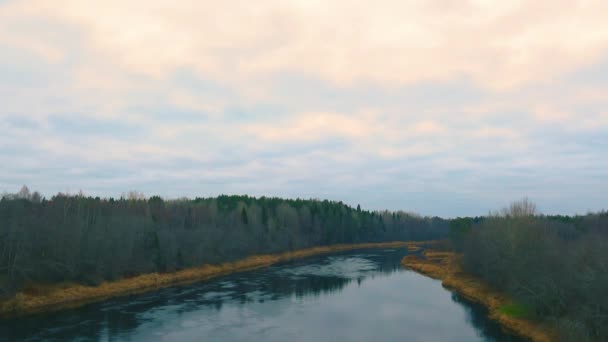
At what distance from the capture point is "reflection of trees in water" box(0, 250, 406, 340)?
36.1m

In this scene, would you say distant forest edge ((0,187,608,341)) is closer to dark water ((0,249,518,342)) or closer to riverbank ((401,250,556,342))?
riverbank ((401,250,556,342))

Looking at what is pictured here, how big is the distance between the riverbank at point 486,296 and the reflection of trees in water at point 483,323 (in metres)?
0.68

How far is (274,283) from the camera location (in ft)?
214

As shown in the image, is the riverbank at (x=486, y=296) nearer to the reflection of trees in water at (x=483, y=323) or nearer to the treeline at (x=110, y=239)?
the reflection of trees in water at (x=483, y=323)

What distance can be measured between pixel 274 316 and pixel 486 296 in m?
25.3

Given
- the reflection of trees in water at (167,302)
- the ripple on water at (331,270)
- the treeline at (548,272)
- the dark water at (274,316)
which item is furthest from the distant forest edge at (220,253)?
the ripple on water at (331,270)

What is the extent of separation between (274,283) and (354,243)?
102 m

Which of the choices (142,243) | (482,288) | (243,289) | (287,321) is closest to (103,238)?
(142,243)

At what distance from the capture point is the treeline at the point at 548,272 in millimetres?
26984

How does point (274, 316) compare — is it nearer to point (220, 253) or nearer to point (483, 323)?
point (483, 323)

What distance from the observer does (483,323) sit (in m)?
40.1

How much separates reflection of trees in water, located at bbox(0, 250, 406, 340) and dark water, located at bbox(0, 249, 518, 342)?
0.28ft

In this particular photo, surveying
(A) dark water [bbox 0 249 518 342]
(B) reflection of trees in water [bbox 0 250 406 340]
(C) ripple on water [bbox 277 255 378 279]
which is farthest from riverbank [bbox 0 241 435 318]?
(C) ripple on water [bbox 277 255 378 279]

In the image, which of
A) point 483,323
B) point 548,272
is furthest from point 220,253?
point 548,272
